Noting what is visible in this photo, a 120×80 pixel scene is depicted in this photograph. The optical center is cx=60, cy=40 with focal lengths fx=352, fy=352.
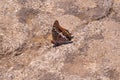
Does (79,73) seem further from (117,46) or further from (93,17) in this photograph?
(93,17)

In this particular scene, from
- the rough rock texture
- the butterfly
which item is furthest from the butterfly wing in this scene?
the rough rock texture

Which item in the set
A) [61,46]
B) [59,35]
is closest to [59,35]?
[59,35]

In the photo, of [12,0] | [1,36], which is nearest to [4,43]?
[1,36]

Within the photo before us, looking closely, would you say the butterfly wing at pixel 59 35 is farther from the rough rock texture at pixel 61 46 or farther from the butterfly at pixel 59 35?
the rough rock texture at pixel 61 46

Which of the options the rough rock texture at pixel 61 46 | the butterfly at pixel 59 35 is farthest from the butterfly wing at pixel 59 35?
the rough rock texture at pixel 61 46

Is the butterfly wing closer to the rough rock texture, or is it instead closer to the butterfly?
the butterfly

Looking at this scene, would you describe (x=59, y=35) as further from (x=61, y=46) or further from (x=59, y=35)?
(x=61, y=46)
